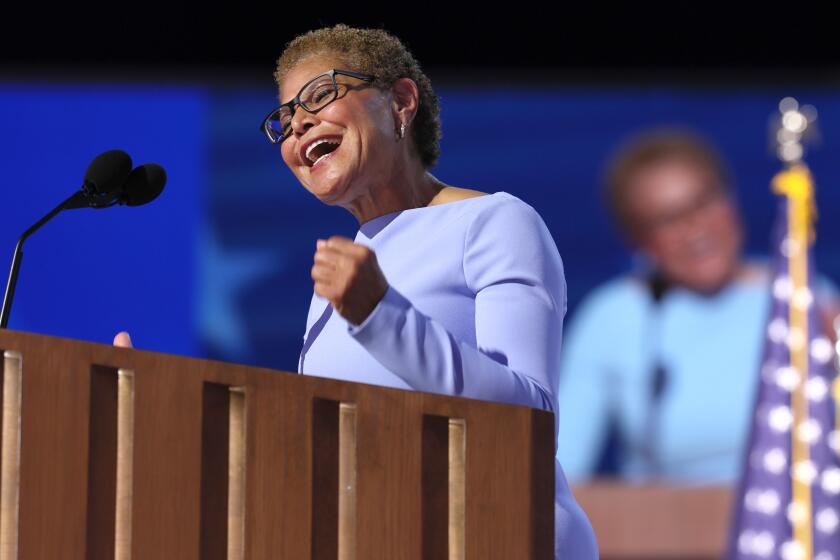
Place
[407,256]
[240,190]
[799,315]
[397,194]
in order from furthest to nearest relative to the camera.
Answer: [240,190] → [799,315] → [397,194] → [407,256]

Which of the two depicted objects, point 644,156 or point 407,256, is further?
point 644,156

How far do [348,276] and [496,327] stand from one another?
20 cm

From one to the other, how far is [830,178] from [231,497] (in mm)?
3868

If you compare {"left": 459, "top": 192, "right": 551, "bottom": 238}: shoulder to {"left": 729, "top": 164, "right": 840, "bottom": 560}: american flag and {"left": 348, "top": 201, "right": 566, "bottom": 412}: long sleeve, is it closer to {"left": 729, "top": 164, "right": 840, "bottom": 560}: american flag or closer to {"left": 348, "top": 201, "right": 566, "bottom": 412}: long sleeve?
{"left": 348, "top": 201, "right": 566, "bottom": 412}: long sleeve

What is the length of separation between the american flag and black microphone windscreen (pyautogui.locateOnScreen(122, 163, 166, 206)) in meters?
2.88

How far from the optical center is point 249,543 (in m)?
1.24

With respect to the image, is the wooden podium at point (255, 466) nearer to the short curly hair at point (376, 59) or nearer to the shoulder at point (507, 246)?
the shoulder at point (507, 246)

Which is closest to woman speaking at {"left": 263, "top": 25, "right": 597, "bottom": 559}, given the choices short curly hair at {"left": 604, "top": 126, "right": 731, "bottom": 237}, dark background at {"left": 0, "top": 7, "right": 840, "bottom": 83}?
short curly hair at {"left": 604, "top": 126, "right": 731, "bottom": 237}

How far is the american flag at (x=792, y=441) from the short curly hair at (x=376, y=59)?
107 inches

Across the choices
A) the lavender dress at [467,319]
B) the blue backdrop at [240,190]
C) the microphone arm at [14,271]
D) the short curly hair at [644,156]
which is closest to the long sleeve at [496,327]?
the lavender dress at [467,319]

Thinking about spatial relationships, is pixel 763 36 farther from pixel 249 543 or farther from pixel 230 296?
pixel 249 543

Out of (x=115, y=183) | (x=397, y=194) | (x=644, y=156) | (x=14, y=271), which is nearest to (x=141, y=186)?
(x=115, y=183)

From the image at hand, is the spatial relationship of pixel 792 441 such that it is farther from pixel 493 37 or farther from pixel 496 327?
pixel 496 327

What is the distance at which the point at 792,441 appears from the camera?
418 centimetres
